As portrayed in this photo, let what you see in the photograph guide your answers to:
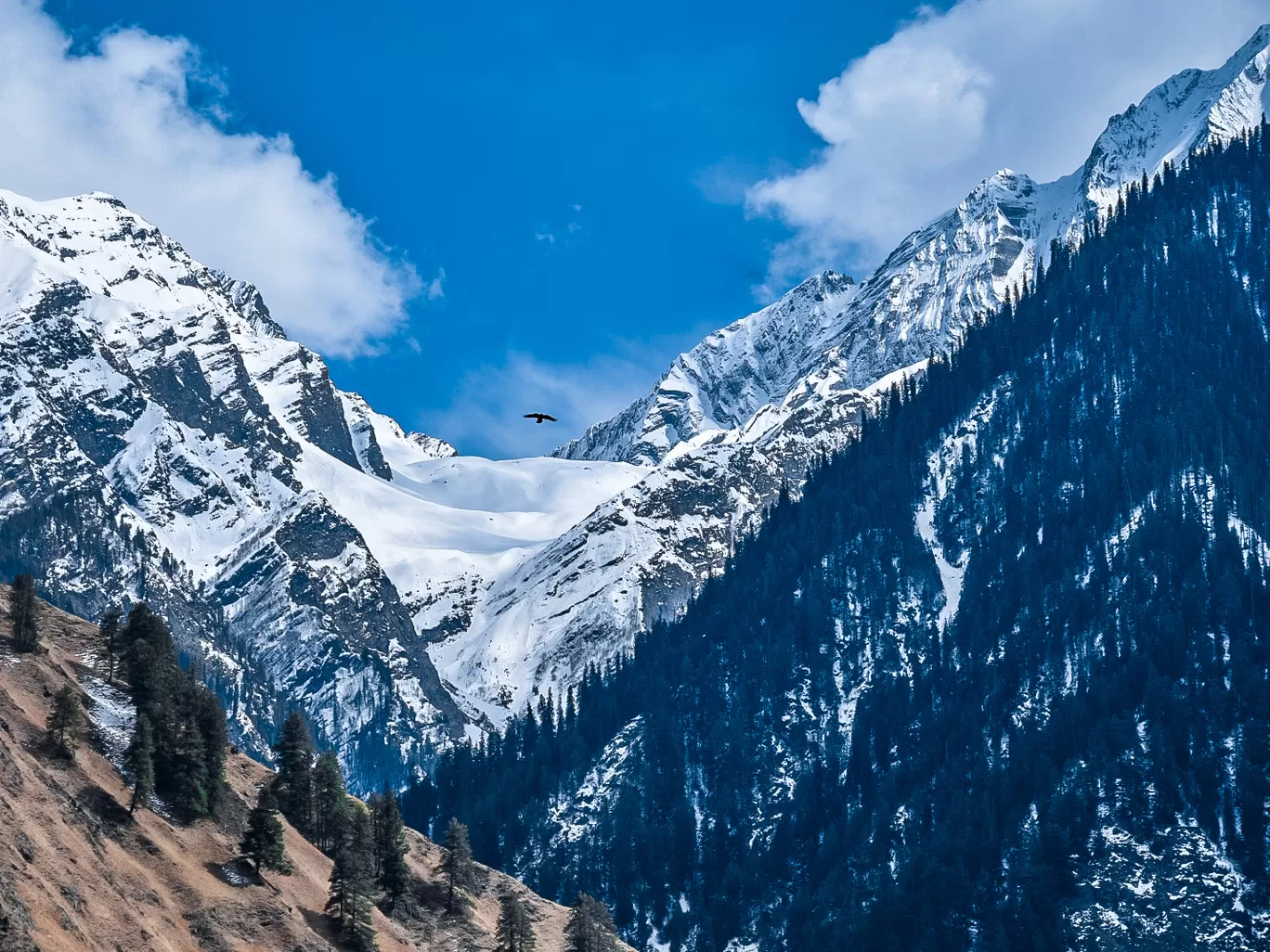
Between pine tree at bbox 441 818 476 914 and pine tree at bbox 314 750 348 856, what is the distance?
10.2 m

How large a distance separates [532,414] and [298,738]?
4722cm

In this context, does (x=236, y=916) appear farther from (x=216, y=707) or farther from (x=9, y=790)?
(x=216, y=707)

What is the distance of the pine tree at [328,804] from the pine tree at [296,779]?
60 centimetres

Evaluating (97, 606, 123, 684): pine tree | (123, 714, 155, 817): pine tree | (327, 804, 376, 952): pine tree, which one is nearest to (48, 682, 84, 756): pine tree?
(123, 714, 155, 817): pine tree

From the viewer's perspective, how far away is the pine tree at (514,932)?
152m

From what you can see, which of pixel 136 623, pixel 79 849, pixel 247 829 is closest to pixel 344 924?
pixel 247 829

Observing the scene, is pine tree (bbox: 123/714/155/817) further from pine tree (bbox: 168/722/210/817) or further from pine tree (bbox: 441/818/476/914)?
pine tree (bbox: 441/818/476/914)

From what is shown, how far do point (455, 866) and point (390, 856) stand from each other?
7.96 metres

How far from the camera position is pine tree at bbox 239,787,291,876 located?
137 m

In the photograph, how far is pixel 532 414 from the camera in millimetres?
133375

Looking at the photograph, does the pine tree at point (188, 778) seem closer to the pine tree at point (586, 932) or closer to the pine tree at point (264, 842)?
the pine tree at point (264, 842)

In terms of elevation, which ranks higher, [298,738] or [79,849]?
[298,738]

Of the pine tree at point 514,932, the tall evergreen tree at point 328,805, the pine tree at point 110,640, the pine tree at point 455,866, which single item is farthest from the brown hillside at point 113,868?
the tall evergreen tree at point 328,805

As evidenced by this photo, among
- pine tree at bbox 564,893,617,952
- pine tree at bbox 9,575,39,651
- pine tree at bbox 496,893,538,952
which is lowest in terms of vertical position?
pine tree at bbox 496,893,538,952
